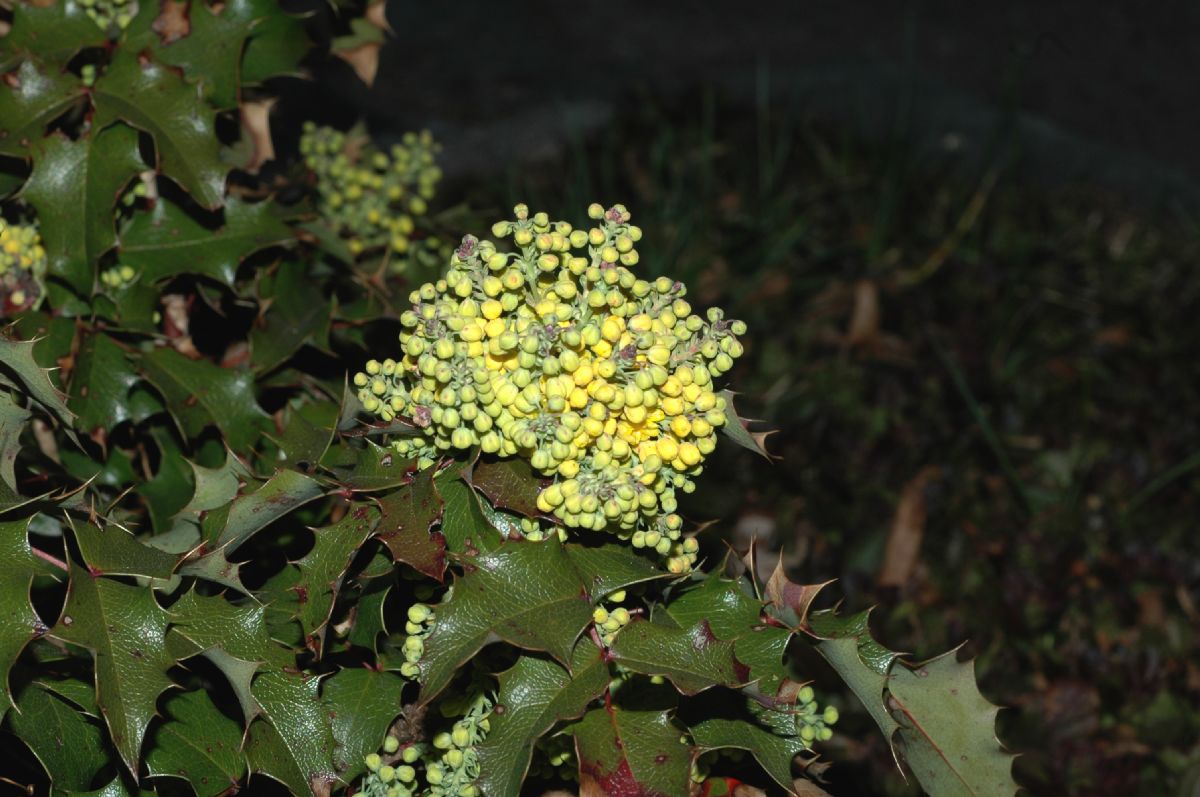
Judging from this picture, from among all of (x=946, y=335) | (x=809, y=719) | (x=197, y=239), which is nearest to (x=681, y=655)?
(x=809, y=719)

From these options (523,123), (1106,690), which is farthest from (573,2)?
(1106,690)

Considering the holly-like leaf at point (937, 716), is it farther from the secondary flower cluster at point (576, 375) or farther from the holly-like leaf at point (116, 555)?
the holly-like leaf at point (116, 555)

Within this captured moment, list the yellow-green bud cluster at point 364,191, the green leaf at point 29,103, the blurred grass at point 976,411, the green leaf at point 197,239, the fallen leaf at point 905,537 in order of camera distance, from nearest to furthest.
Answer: the green leaf at point 29,103, the green leaf at point 197,239, the yellow-green bud cluster at point 364,191, the blurred grass at point 976,411, the fallen leaf at point 905,537

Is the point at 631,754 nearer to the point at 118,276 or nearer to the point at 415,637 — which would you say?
the point at 415,637

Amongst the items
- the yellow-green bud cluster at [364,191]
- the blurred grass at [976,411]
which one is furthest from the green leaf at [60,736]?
the blurred grass at [976,411]

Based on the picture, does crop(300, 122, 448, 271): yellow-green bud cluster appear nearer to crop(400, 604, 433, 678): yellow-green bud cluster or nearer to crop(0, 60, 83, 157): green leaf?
crop(0, 60, 83, 157): green leaf

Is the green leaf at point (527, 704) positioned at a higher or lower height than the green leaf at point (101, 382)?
higher

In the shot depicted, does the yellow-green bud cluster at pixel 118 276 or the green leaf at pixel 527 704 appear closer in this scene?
the green leaf at pixel 527 704

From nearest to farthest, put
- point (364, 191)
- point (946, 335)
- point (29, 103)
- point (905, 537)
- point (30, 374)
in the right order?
point (30, 374) < point (29, 103) < point (364, 191) < point (905, 537) < point (946, 335)
